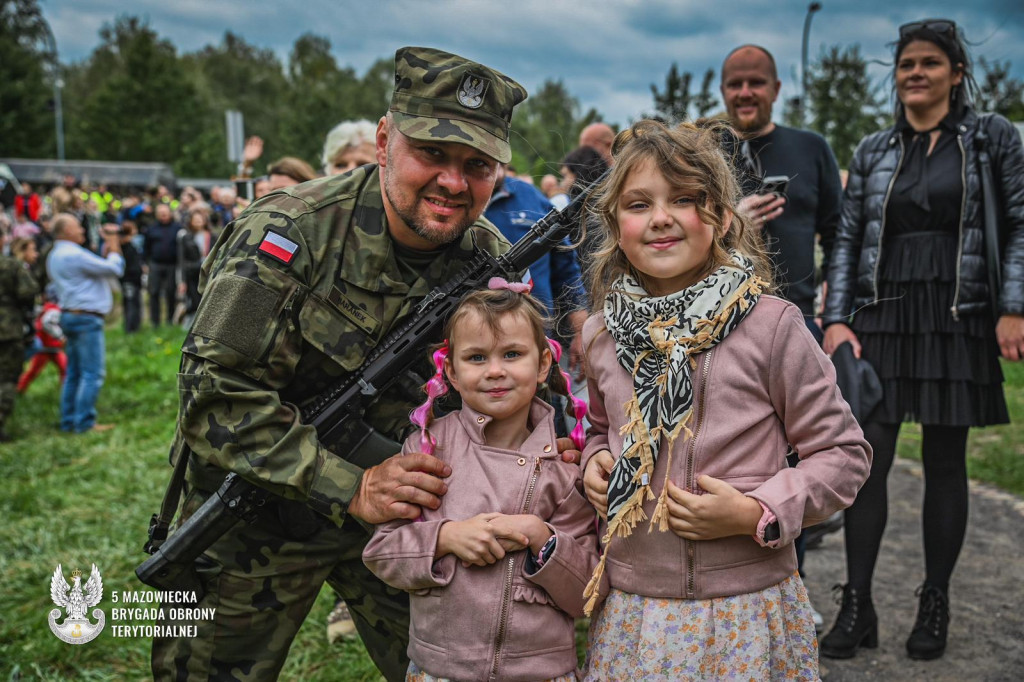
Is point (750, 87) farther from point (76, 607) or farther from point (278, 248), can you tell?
point (76, 607)

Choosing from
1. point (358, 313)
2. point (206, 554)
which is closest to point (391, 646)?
point (206, 554)

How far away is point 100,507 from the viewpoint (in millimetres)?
5891

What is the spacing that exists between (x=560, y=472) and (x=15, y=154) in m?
48.7

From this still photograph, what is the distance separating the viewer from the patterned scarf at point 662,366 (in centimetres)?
196

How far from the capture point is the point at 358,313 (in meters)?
2.57

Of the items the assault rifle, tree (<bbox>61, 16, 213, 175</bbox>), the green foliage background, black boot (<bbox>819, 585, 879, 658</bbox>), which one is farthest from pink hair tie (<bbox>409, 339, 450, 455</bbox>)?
tree (<bbox>61, 16, 213, 175</bbox>)

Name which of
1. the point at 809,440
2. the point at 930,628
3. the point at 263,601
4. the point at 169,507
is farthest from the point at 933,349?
the point at 169,507

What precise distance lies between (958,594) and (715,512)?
2.99m

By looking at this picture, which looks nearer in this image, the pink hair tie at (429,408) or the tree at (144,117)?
the pink hair tie at (429,408)

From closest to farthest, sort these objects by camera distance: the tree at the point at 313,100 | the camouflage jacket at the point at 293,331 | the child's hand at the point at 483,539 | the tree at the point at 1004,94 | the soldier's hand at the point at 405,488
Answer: the child's hand at the point at 483,539 < the soldier's hand at the point at 405,488 < the camouflage jacket at the point at 293,331 < the tree at the point at 1004,94 < the tree at the point at 313,100

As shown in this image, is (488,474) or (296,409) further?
(296,409)

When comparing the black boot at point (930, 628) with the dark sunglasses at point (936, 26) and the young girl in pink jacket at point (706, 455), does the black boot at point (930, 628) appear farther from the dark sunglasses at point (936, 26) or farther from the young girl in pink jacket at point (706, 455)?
the dark sunglasses at point (936, 26)

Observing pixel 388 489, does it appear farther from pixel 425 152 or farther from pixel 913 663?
pixel 913 663

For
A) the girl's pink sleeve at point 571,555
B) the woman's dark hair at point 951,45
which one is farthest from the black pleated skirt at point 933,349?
the girl's pink sleeve at point 571,555
